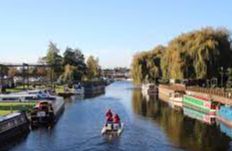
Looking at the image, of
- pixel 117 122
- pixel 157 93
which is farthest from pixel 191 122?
pixel 157 93

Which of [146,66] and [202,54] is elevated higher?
[202,54]

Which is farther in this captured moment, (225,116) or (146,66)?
(146,66)

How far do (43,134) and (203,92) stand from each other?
150 feet

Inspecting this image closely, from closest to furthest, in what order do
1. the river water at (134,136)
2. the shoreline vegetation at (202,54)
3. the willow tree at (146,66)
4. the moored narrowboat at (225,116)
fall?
the river water at (134,136)
the moored narrowboat at (225,116)
the shoreline vegetation at (202,54)
the willow tree at (146,66)


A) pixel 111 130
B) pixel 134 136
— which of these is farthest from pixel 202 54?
pixel 111 130

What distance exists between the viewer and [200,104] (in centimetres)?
8425

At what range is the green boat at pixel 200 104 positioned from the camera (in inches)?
2955

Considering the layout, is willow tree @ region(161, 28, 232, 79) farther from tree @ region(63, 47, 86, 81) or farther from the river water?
tree @ region(63, 47, 86, 81)

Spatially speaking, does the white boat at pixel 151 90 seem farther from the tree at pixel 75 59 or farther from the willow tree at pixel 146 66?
the tree at pixel 75 59

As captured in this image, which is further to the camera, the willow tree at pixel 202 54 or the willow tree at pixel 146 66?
the willow tree at pixel 146 66

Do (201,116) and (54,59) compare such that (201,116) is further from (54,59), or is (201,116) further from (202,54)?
(54,59)

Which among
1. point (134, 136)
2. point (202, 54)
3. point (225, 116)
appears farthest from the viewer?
point (202, 54)

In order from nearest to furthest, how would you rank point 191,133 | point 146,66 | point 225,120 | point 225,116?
1. point 191,133
2. point 225,120
3. point 225,116
4. point 146,66

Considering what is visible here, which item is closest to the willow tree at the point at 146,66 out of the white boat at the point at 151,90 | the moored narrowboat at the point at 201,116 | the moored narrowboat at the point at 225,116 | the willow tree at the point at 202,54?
the white boat at the point at 151,90
